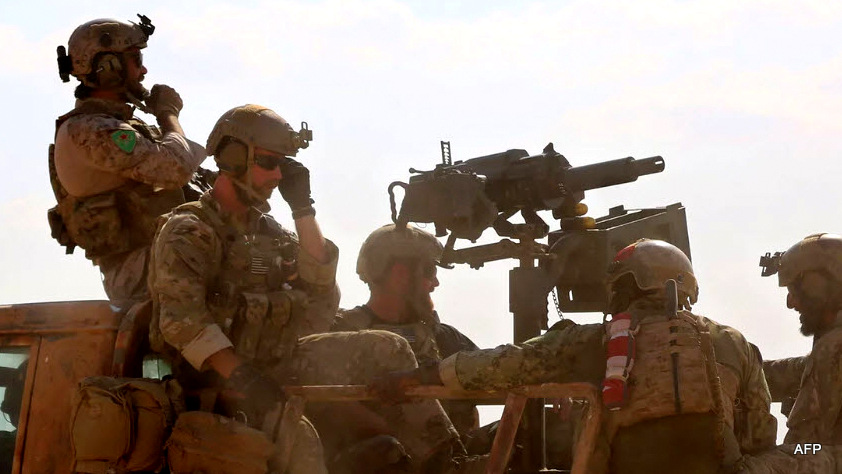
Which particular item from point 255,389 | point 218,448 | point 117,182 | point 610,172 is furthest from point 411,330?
point 218,448

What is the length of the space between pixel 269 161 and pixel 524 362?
1.89 meters

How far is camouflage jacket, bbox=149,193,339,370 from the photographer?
6.10 metres

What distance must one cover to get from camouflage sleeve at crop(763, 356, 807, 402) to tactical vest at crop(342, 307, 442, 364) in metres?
2.18

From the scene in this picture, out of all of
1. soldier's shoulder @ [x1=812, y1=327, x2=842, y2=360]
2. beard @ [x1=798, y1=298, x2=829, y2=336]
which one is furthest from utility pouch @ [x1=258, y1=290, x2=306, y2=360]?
beard @ [x1=798, y1=298, x2=829, y2=336]

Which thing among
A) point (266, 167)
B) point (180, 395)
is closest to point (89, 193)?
point (266, 167)

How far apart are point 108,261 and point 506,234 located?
249 centimetres

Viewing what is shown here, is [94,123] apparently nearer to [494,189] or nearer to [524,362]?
[494,189]

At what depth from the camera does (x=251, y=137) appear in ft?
21.9

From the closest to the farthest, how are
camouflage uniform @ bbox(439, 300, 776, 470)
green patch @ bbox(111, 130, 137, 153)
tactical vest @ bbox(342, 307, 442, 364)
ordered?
A: camouflage uniform @ bbox(439, 300, 776, 470) < green patch @ bbox(111, 130, 137, 153) < tactical vest @ bbox(342, 307, 442, 364)

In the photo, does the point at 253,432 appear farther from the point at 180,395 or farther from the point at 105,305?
the point at 105,305

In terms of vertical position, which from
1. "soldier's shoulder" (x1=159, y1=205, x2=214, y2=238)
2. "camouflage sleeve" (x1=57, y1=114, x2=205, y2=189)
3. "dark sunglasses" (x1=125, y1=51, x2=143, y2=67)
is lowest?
"soldier's shoulder" (x1=159, y1=205, x2=214, y2=238)

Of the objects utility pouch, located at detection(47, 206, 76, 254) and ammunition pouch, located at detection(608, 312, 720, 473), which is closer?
ammunition pouch, located at detection(608, 312, 720, 473)

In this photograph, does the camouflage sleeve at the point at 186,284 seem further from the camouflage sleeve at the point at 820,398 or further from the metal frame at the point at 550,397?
the camouflage sleeve at the point at 820,398

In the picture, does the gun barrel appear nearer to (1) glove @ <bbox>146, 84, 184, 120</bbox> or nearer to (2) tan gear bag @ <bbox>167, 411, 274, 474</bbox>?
(1) glove @ <bbox>146, 84, 184, 120</bbox>
